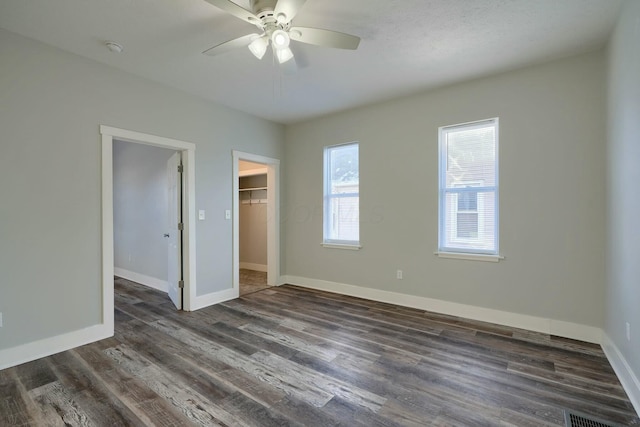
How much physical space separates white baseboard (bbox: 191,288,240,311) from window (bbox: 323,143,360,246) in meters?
1.58

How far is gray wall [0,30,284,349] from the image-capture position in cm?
248

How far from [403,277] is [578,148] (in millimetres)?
2306

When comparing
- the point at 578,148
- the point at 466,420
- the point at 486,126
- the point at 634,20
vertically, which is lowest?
the point at 466,420

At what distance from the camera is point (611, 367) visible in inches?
93.7

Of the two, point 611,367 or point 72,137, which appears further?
point 72,137

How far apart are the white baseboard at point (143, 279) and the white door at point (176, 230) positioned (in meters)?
0.74

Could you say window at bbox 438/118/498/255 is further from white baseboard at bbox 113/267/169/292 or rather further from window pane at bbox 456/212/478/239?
white baseboard at bbox 113/267/169/292

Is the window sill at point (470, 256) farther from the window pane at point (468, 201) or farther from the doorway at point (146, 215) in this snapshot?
the doorway at point (146, 215)

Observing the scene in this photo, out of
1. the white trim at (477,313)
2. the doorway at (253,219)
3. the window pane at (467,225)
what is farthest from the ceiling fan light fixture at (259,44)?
the doorway at (253,219)

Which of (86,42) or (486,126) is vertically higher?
(86,42)

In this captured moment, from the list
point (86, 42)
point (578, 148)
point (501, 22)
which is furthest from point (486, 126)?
point (86, 42)

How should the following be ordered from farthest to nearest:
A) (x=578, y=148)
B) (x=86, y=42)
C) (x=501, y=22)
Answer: (x=578, y=148) → (x=86, y=42) → (x=501, y=22)

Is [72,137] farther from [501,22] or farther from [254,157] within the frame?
[501,22]

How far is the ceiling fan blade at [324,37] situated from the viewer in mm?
2049
